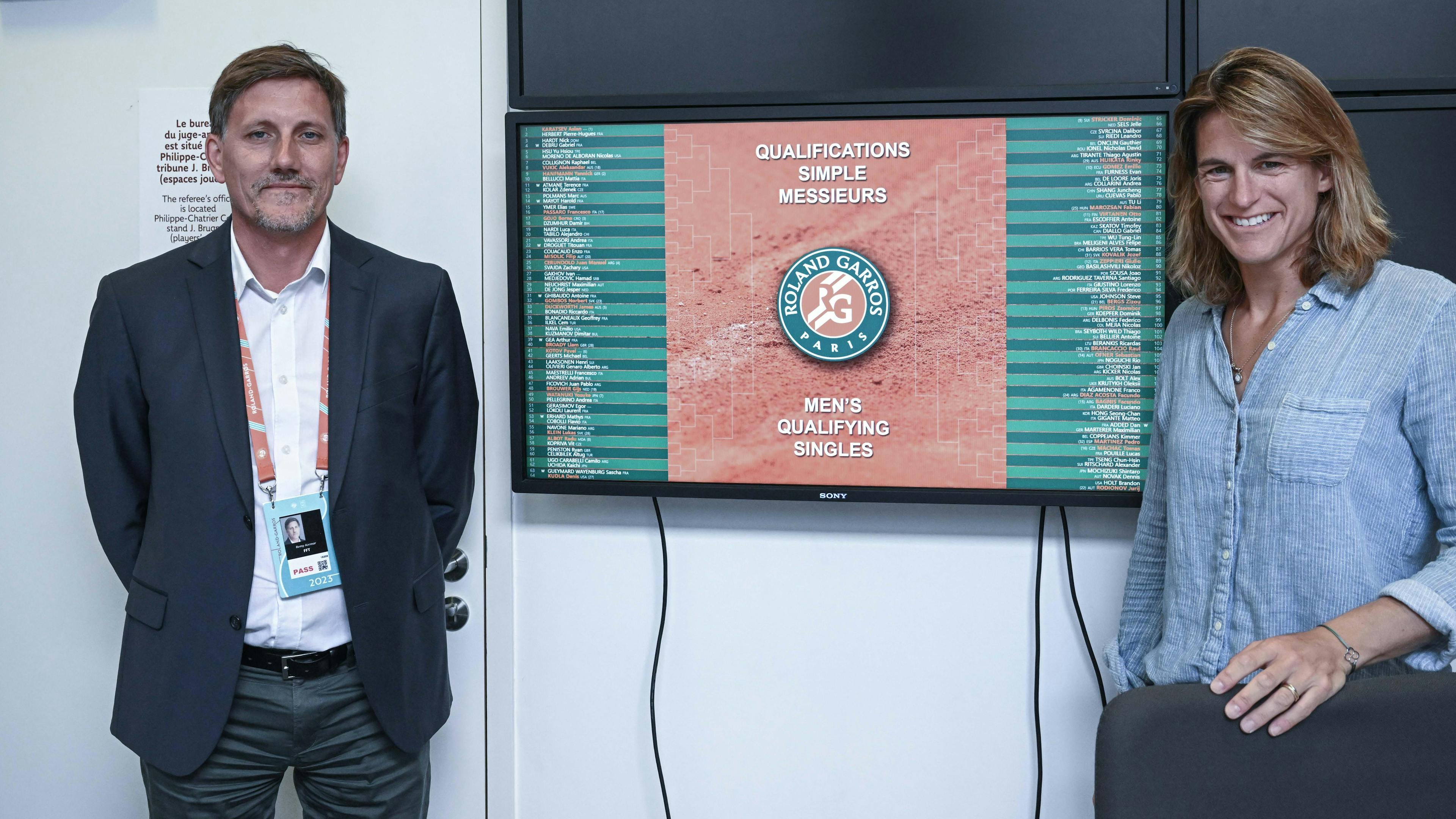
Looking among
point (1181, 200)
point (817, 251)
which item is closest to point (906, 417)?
point (817, 251)

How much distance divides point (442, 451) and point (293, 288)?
373 mm

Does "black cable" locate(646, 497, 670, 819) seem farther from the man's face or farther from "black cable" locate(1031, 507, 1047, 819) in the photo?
the man's face

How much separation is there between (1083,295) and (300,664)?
1504 mm

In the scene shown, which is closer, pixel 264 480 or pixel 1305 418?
pixel 1305 418

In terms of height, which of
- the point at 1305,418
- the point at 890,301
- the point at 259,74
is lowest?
the point at 1305,418

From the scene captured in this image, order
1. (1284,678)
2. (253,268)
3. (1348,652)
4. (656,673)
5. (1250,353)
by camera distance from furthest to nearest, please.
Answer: (656,673) < (253,268) < (1250,353) < (1348,652) < (1284,678)

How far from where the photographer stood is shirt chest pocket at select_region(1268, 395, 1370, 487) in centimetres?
125

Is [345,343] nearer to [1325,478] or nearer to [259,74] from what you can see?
[259,74]

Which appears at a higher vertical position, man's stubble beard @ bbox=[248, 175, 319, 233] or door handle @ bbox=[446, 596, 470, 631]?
man's stubble beard @ bbox=[248, 175, 319, 233]

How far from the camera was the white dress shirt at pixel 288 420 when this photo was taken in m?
1.56

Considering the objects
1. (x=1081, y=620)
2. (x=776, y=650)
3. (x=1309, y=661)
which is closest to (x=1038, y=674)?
(x=1081, y=620)

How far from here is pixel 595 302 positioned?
186 centimetres

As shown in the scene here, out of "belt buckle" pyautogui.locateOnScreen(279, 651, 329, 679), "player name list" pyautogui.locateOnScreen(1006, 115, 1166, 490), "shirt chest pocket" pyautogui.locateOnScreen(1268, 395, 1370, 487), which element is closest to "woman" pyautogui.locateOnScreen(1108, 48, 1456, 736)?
"shirt chest pocket" pyautogui.locateOnScreen(1268, 395, 1370, 487)

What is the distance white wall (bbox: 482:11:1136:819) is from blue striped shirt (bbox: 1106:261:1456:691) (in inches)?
19.6
